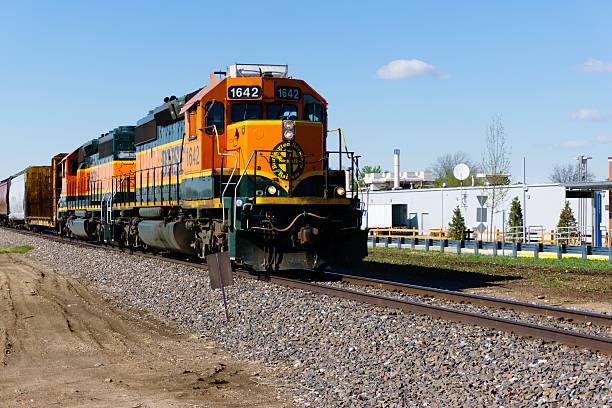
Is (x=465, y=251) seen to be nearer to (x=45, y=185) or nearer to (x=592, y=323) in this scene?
(x=592, y=323)

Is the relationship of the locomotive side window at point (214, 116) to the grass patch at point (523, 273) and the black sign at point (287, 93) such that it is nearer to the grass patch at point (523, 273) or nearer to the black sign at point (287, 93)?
the black sign at point (287, 93)

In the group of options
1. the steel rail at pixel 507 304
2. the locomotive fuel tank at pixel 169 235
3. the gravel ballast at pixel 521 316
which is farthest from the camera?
the locomotive fuel tank at pixel 169 235

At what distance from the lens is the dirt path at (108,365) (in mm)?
6820

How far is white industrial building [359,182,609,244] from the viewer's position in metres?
37.1

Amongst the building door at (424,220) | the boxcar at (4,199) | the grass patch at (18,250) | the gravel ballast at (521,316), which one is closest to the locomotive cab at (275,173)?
the gravel ballast at (521,316)

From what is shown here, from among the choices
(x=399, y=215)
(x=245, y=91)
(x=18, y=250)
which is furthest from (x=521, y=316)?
(x=399, y=215)

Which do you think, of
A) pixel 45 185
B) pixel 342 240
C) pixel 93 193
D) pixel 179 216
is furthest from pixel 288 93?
pixel 45 185

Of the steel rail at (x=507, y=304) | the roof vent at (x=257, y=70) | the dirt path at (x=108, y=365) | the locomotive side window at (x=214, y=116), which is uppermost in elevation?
the roof vent at (x=257, y=70)

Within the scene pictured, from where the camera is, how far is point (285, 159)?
579 inches

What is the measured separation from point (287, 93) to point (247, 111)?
88 cm

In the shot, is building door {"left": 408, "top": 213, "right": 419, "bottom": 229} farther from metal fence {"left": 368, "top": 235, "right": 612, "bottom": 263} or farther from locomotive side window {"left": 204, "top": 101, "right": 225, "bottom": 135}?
locomotive side window {"left": 204, "top": 101, "right": 225, "bottom": 135}

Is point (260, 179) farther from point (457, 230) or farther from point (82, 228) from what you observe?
point (457, 230)

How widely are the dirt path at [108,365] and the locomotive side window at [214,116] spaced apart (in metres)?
4.38

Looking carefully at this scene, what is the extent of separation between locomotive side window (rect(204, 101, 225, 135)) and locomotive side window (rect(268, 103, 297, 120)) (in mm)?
981
